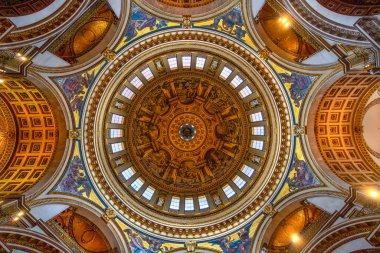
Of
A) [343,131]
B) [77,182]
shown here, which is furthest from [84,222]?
[343,131]

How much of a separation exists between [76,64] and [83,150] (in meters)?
6.85

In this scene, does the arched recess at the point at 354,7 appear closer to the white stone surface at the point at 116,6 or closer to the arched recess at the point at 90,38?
the white stone surface at the point at 116,6

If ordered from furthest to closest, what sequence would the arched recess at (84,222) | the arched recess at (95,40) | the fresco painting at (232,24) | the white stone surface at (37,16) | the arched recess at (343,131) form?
1. the arched recess at (343,131)
2. the fresco painting at (232,24)
3. the arched recess at (84,222)
4. the arched recess at (95,40)
5. the white stone surface at (37,16)

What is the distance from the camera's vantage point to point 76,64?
20.0 meters

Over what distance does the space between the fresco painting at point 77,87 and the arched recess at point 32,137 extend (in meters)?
1.01

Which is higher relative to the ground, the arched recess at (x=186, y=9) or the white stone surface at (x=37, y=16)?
the arched recess at (x=186, y=9)

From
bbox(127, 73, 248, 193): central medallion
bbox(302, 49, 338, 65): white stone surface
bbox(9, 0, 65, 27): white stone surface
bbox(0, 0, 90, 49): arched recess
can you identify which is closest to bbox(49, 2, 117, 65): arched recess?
bbox(0, 0, 90, 49): arched recess

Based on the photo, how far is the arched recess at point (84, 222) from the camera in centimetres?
2001

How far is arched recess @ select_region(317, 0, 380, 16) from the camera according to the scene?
12766 millimetres

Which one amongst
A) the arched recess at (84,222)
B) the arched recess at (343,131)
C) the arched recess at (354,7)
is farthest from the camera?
the arched recess at (343,131)

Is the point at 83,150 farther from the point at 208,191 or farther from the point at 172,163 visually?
the point at 208,191

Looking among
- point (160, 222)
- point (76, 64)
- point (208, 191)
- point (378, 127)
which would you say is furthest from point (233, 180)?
point (76, 64)

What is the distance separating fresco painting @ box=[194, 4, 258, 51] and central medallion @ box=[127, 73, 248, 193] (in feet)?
24.4

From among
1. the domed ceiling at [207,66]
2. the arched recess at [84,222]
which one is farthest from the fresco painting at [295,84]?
the arched recess at [84,222]
